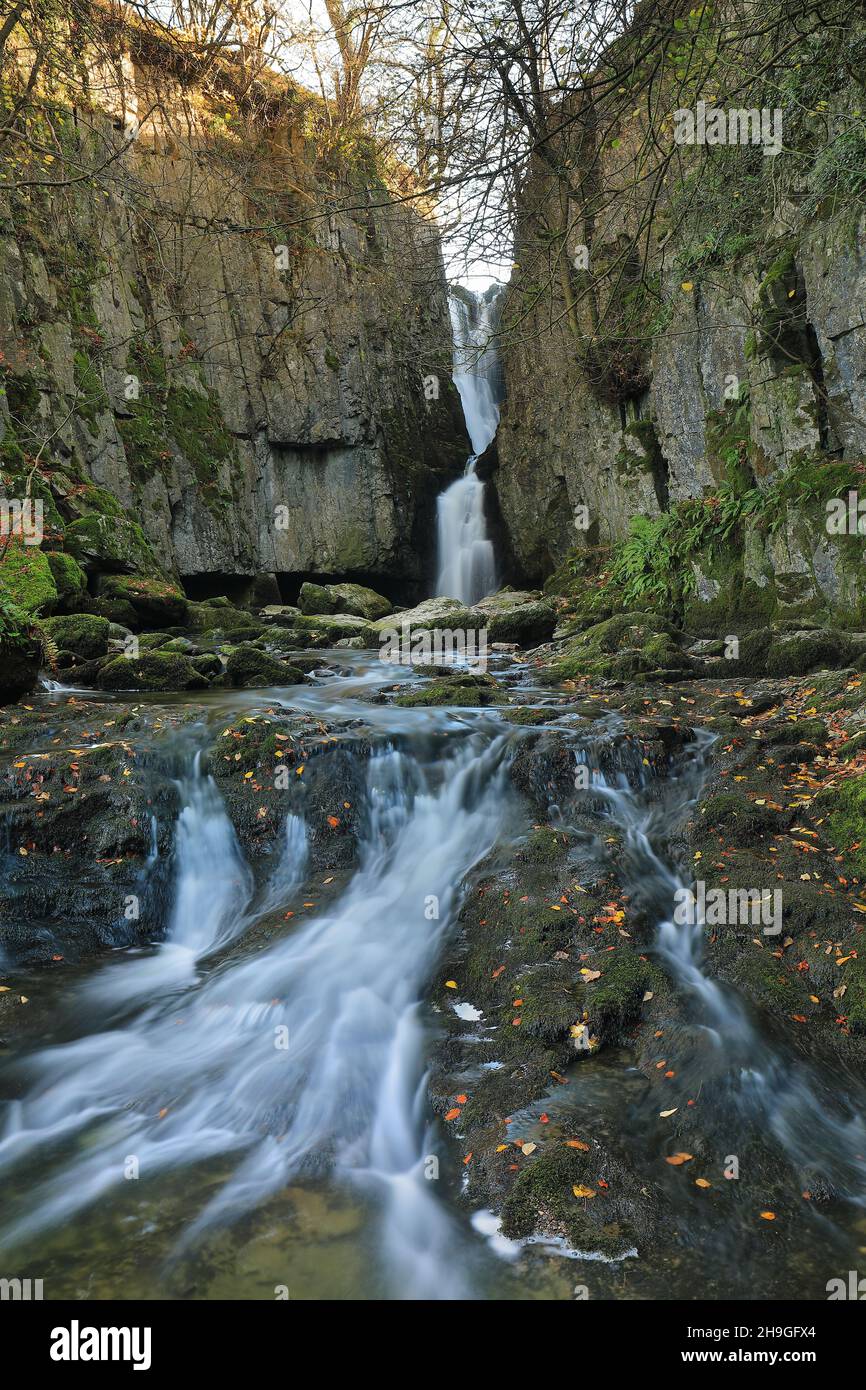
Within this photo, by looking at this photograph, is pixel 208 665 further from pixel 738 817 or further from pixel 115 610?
pixel 738 817

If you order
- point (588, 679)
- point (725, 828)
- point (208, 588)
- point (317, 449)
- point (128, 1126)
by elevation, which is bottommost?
point (128, 1126)

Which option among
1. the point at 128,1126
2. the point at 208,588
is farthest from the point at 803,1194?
the point at 208,588

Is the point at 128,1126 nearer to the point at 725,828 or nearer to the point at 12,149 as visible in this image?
the point at 725,828

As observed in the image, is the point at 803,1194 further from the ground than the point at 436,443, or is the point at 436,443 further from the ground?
the point at 436,443

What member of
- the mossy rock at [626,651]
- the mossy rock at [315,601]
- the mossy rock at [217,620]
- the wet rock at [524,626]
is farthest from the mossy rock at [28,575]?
the mossy rock at [315,601]

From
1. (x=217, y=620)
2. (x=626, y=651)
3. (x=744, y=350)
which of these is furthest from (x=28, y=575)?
(x=744, y=350)

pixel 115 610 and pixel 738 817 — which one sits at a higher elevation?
pixel 115 610

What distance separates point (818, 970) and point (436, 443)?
2352 centimetres

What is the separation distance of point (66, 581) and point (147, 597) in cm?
221

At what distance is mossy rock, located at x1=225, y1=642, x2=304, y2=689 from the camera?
35.8ft

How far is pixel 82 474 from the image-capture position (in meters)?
16.2

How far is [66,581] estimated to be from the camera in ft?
42.8

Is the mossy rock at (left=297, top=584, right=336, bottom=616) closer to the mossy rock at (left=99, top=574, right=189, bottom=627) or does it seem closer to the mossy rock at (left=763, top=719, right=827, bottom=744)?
the mossy rock at (left=99, top=574, right=189, bottom=627)

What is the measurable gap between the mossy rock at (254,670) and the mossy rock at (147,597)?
4831 millimetres
